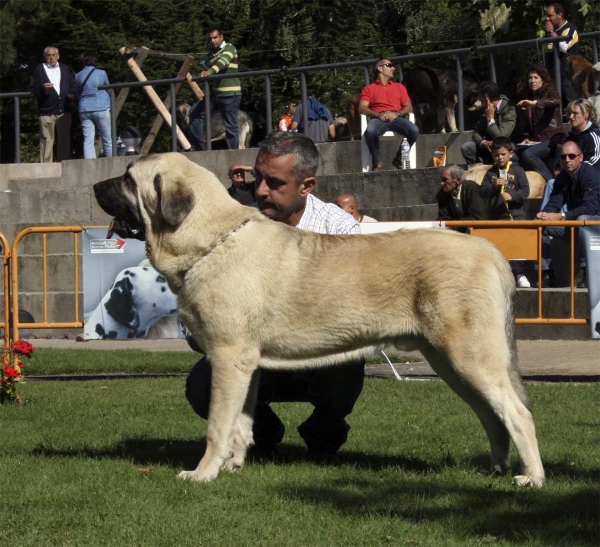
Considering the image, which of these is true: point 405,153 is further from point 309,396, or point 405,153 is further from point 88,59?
point 309,396

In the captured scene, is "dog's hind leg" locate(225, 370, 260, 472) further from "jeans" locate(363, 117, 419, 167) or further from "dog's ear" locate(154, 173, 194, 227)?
"jeans" locate(363, 117, 419, 167)

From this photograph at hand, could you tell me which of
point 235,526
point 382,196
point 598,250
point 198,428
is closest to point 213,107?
point 382,196

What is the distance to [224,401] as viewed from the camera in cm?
557

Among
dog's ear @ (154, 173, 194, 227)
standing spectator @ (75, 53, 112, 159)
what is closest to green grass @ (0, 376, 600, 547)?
dog's ear @ (154, 173, 194, 227)

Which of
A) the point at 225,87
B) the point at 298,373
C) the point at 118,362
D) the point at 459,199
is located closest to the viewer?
the point at 298,373

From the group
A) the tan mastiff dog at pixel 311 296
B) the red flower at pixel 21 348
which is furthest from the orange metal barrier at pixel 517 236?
the tan mastiff dog at pixel 311 296

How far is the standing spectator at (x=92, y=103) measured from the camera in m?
19.5

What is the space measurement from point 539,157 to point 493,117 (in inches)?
39.7

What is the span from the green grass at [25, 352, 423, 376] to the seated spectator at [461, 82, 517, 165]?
4.43 meters

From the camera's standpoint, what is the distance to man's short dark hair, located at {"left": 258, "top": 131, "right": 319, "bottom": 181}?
6.12 metres

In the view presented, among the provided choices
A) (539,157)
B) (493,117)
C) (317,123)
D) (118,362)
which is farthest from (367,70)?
(118,362)

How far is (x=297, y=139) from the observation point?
620cm

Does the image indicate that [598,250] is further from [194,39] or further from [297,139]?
[194,39]

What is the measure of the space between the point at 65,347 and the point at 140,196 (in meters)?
7.95
